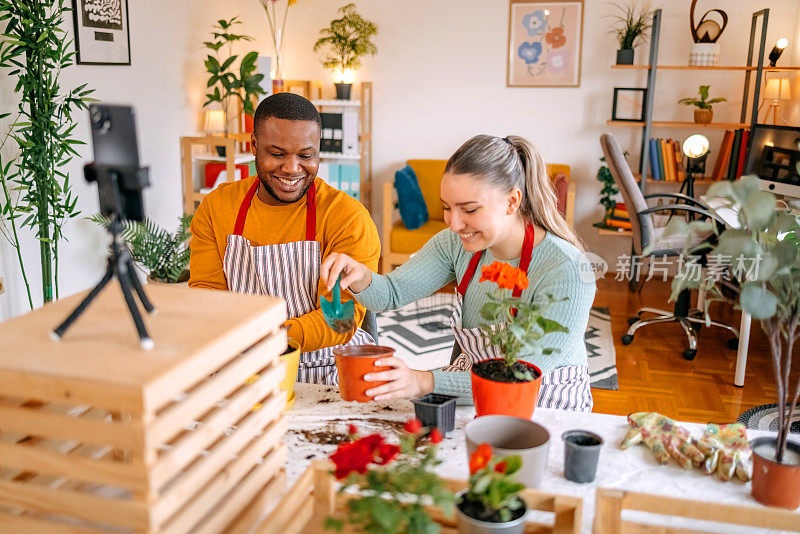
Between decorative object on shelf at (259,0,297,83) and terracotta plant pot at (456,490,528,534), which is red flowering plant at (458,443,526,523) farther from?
decorative object on shelf at (259,0,297,83)

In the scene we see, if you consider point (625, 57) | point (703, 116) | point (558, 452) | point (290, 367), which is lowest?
point (558, 452)

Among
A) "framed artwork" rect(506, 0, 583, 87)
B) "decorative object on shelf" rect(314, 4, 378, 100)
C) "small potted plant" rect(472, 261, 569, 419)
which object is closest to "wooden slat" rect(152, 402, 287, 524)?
"small potted plant" rect(472, 261, 569, 419)

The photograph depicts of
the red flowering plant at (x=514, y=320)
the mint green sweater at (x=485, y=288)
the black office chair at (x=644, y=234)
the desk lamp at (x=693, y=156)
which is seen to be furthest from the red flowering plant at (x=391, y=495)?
the desk lamp at (x=693, y=156)

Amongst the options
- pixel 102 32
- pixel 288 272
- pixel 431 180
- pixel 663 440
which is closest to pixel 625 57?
pixel 431 180

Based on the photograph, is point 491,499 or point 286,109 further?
point 286,109

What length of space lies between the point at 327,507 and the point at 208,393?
0.25 meters

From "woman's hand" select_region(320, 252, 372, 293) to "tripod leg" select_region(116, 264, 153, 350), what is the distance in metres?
0.84

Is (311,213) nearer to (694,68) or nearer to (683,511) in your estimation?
(683,511)

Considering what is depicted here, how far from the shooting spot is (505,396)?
3.86 ft

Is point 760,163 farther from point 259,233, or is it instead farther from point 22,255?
point 22,255

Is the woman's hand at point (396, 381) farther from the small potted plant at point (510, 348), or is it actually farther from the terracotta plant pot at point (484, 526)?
the terracotta plant pot at point (484, 526)

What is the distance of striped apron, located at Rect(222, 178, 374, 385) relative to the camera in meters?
1.90

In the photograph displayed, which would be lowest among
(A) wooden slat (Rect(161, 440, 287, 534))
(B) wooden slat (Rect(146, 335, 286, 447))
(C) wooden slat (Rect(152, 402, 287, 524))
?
(A) wooden slat (Rect(161, 440, 287, 534))

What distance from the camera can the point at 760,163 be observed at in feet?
13.6
